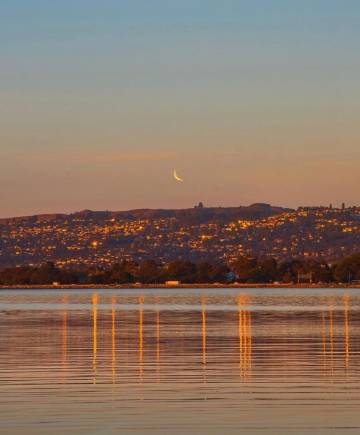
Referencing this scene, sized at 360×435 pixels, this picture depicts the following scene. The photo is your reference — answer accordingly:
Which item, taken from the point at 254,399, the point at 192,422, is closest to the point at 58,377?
the point at 254,399

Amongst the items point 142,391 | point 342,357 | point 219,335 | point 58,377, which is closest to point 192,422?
point 142,391

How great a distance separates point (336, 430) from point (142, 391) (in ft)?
24.0

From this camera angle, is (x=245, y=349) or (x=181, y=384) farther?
(x=245, y=349)

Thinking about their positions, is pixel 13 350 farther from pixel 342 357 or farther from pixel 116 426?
pixel 116 426

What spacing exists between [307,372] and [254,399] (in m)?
6.34

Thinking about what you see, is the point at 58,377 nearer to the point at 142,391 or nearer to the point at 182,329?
the point at 142,391

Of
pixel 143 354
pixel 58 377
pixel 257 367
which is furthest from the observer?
pixel 143 354

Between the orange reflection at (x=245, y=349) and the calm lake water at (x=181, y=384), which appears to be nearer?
the calm lake water at (x=181, y=384)

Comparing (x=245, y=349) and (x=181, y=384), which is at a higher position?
(x=245, y=349)

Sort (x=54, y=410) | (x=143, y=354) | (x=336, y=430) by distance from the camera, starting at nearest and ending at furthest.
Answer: (x=336, y=430) → (x=54, y=410) → (x=143, y=354)

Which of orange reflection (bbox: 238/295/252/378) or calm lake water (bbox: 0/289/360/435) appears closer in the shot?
calm lake water (bbox: 0/289/360/435)

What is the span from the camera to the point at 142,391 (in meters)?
29.5

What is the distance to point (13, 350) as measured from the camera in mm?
44344

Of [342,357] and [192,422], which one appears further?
[342,357]
